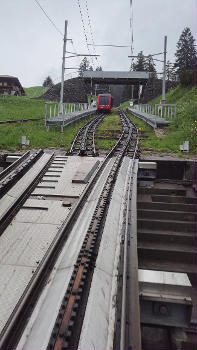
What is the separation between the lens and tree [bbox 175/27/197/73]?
80.1m

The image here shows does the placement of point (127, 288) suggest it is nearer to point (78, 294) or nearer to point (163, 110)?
point (78, 294)

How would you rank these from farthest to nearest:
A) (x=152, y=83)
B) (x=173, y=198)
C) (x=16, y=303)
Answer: (x=152, y=83)
(x=173, y=198)
(x=16, y=303)

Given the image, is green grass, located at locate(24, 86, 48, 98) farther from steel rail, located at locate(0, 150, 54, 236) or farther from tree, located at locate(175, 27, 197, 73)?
steel rail, located at locate(0, 150, 54, 236)

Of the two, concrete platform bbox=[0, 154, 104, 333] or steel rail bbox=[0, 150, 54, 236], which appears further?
steel rail bbox=[0, 150, 54, 236]

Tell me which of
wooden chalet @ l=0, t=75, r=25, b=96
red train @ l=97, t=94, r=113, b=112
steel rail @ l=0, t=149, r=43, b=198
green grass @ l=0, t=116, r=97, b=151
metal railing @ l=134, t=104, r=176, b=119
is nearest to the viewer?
steel rail @ l=0, t=149, r=43, b=198

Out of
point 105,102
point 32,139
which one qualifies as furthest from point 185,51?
point 32,139

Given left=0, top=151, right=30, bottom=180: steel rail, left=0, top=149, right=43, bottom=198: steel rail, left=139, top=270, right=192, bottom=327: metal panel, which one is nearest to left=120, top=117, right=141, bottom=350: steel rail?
left=139, top=270, right=192, bottom=327: metal panel

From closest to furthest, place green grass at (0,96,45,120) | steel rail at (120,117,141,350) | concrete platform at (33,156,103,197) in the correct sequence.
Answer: steel rail at (120,117,141,350) < concrete platform at (33,156,103,197) < green grass at (0,96,45,120)

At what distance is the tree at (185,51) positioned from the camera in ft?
263

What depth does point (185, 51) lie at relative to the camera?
8325 cm

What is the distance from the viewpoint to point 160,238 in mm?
6754

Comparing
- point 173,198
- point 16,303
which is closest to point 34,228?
point 16,303

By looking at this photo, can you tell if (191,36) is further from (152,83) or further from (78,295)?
(78,295)

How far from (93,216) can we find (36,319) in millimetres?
2850
